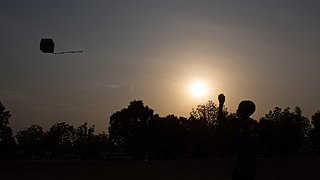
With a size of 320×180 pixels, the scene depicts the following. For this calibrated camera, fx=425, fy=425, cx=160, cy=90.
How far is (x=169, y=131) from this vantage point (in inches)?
4040

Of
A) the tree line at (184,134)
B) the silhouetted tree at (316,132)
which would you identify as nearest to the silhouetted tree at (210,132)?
the tree line at (184,134)

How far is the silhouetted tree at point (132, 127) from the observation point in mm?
100312

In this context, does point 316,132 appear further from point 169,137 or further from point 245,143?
point 245,143

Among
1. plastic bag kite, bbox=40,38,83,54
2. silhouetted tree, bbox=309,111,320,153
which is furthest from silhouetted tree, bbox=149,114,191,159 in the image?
plastic bag kite, bbox=40,38,83,54

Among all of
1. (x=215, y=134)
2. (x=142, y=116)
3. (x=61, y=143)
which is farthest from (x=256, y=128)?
(x=61, y=143)

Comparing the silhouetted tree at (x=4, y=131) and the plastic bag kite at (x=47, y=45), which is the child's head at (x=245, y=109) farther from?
the silhouetted tree at (x=4, y=131)

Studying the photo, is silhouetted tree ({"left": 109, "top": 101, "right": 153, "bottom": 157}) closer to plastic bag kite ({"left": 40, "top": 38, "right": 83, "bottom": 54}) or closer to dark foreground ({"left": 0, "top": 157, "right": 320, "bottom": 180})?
dark foreground ({"left": 0, "top": 157, "right": 320, "bottom": 180})

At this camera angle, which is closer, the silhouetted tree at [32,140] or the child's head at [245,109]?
the child's head at [245,109]

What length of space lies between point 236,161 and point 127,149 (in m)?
97.2

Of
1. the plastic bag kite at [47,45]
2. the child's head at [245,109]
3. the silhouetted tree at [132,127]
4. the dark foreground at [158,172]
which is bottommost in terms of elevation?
the dark foreground at [158,172]

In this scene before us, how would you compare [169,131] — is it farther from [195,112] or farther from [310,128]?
[310,128]

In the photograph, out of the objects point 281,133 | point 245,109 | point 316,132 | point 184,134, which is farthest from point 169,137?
point 245,109

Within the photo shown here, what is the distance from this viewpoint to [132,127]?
102 meters

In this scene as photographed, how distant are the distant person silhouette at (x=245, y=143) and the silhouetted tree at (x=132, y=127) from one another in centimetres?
9431
